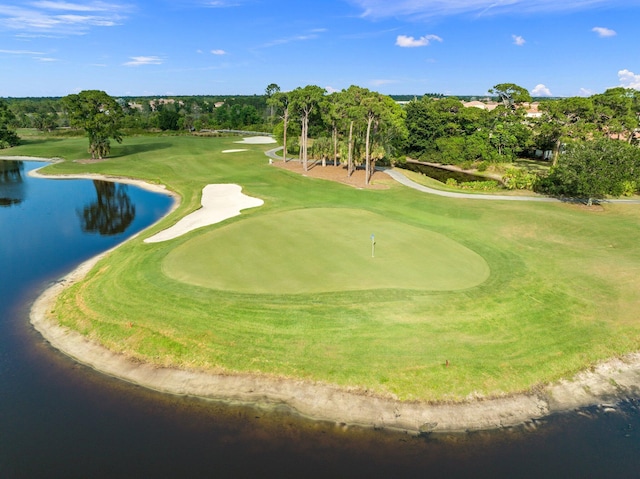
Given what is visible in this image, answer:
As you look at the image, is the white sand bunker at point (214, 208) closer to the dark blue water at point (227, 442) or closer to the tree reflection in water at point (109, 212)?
the tree reflection in water at point (109, 212)

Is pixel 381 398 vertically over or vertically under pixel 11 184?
under

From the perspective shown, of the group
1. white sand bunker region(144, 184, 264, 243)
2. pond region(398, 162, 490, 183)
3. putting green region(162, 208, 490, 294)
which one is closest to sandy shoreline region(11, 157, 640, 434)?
putting green region(162, 208, 490, 294)

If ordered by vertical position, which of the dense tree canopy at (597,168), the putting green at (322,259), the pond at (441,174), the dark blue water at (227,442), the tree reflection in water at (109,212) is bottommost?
the dark blue water at (227,442)

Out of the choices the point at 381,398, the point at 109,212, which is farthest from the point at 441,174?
the point at 381,398

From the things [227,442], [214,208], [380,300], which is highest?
[214,208]

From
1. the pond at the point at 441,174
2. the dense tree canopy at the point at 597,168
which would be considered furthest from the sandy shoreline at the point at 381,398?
the pond at the point at 441,174

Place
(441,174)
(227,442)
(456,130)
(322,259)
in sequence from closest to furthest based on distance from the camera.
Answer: (227,442)
(322,259)
(441,174)
(456,130)

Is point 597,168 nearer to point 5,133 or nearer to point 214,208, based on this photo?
point 214,208
